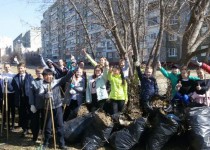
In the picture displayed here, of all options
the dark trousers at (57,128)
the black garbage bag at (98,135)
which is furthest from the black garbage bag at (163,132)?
the dark trousers at (57,128)

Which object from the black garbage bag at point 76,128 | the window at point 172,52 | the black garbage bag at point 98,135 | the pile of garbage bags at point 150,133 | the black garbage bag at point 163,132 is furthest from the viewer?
the window at point 172,52

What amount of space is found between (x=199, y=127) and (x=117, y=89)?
1.94 m

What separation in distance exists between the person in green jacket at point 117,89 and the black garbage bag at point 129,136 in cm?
97

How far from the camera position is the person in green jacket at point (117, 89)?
6.33 m

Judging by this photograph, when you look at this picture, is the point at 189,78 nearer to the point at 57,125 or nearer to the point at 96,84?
the point at 96,84

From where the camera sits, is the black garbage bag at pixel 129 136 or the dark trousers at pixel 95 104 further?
the dark trousers at pixel 95 104

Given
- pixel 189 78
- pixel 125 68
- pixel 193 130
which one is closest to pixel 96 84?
pixel 125 68

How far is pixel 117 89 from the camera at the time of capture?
20.8 feet

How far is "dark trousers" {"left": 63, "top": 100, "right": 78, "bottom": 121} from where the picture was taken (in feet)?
21.4

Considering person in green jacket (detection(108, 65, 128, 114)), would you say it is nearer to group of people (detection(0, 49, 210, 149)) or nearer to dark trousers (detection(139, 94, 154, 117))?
group of people (detection(0, 49, 210, 149))

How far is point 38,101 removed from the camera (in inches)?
219

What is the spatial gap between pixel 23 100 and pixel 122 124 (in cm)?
221

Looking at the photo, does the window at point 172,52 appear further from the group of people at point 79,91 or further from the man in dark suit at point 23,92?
Result: the man in dark suit at point 23,92

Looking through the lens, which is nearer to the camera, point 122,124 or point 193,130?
point 193,130
